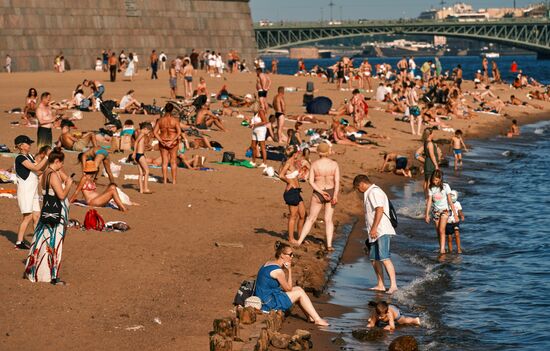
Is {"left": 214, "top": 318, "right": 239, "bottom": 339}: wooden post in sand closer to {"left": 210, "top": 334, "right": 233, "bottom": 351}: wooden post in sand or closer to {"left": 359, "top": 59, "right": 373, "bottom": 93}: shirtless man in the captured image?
{"left": 210, "top": 334, "right": 233, "bottom": 351}: wooden post in sand

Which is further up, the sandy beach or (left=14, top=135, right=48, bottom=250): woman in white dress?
(left=14, top=135, right=48, bottom=250): woman in white dress

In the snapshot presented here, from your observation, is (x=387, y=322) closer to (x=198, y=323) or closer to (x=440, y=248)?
(x=198, y=323)

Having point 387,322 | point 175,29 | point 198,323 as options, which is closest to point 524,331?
point 387,322

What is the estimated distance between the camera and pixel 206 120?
105 feet

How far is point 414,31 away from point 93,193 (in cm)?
13053

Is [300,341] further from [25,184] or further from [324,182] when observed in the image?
[324,182]

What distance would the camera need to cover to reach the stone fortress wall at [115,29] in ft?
170

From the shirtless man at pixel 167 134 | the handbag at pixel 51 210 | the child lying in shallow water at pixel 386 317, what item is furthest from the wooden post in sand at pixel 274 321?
the shirtless man at pixel 167 134

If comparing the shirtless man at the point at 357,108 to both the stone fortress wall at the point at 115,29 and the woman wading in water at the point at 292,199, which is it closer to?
the woman wading in water at the point at 292,199

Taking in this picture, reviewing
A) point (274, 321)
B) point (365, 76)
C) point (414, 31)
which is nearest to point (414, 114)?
point (365, 76)

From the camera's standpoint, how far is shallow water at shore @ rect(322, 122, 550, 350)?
46.1 feet

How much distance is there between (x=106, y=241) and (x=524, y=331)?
6019 millimetres

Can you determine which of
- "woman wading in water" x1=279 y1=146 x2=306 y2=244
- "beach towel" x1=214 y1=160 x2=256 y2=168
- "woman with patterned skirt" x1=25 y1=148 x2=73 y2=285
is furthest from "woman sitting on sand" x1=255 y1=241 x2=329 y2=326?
"beach towel" x1=214 y1=160 x2=256 y2=168

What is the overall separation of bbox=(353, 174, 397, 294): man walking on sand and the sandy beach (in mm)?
994
